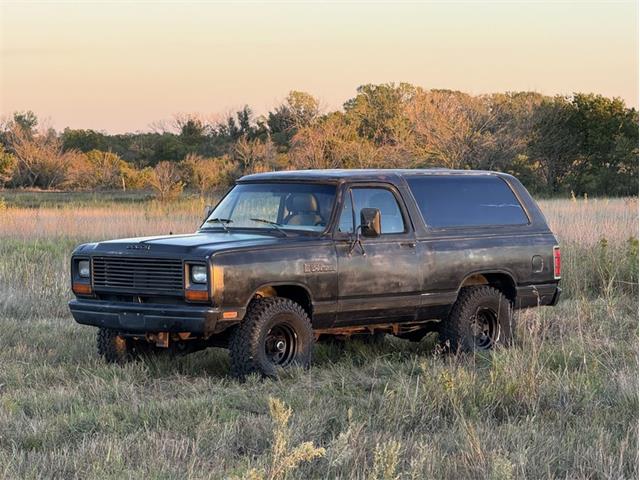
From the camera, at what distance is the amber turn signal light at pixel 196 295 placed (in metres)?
8.46

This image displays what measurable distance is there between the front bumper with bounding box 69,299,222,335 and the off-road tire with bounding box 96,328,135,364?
343 millimetres

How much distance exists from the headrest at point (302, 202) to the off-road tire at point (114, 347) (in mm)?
1861

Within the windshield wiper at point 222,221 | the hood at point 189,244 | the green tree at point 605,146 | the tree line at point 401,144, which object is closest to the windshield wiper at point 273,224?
the hood at point 189,244

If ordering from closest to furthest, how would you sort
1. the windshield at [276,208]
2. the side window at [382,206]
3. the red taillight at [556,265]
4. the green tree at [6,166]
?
the windshield at [276,208] < the side window at [382,206] < the red taillight at [556,265] < the green tree at [6,166]

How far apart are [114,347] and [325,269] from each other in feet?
6.49

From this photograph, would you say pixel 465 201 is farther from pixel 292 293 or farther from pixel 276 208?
pixel 292 293

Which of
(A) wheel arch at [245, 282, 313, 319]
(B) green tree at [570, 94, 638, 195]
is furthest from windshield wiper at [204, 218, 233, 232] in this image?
(B) green tree at [570, 94, 638, 195]

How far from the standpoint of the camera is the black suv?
342 inches

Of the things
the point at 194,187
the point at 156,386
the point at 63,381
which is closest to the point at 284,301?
the point at 156,386

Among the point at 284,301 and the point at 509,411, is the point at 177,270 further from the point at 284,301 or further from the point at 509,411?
the point at 509,411

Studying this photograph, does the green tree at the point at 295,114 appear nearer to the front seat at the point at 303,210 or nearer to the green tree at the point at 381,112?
the green tree at the point at 381,112

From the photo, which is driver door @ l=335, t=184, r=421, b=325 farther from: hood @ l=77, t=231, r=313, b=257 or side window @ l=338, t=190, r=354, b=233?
hood @ l=77, t=231, r=313, b=257

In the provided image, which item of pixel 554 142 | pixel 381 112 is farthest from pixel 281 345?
pixel 381 112

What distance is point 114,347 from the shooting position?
9.50 metres
